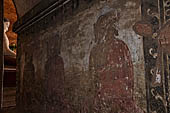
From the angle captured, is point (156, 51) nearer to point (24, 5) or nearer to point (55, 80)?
point (55, 80)

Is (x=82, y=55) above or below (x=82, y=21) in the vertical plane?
below

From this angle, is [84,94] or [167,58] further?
[84,94]

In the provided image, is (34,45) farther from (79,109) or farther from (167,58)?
(167,58)

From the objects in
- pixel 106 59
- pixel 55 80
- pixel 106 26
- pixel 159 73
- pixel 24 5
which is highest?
pixel 24 5

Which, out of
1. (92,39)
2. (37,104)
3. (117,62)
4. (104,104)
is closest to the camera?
(117,62)

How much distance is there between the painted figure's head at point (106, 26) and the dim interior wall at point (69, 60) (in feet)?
0.13

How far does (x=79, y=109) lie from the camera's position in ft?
6.28

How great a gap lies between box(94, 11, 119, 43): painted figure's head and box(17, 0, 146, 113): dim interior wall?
0.04 metres

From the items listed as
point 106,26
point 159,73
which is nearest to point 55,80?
point 106,26

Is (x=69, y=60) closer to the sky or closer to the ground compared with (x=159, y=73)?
closer to the sky

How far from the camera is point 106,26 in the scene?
1654mm

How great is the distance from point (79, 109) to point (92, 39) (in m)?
0.79

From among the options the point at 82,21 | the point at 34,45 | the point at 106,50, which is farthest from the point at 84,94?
the point at 34,45

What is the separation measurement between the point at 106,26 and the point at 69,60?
0.71 m
